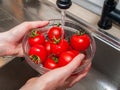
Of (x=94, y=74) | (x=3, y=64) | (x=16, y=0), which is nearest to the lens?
(x=3, y=64)

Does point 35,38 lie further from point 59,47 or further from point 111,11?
point 111,11

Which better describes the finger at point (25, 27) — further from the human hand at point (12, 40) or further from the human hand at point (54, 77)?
the human hand at point (54, 77)

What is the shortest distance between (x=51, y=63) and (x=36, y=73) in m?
0.27

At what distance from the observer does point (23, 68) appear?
36.1 inches

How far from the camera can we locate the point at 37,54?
69cm

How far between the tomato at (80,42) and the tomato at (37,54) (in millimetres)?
98

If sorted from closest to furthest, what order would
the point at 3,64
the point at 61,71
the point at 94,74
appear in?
1. the point at 61,71
2. the point at 3,64
3. the point at 94,74

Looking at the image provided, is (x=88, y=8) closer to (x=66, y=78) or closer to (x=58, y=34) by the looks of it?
(x=58, y=34)

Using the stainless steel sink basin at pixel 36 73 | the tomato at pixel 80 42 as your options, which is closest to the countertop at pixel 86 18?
the stainless steel sink basin at pixel 36 73

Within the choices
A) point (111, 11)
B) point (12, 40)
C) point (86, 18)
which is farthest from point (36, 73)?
point (111, 11)

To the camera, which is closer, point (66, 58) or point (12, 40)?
point (66, 58)

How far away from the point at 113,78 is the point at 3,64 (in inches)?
16.8

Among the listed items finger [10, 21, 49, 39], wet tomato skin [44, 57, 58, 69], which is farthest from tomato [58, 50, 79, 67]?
finger [10, 21, 49, 39]

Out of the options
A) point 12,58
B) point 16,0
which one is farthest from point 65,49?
point 16,0
